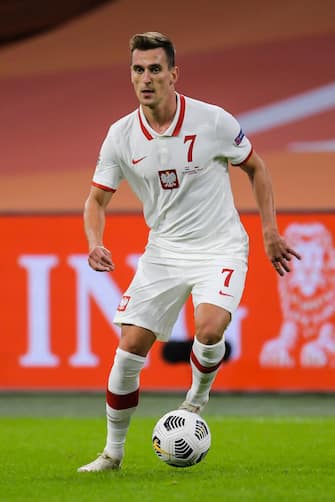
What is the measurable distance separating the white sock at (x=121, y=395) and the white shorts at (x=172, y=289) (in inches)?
7.2

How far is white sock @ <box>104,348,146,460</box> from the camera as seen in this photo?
6.17m

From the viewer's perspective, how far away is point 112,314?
1193cm

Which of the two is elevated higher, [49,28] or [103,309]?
[49,28]

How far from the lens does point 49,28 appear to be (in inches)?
635

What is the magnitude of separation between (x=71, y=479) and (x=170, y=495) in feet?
2.81

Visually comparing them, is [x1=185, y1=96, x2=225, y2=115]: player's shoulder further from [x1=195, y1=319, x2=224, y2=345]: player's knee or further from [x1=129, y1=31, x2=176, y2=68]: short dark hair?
[x1=195, y1=319, x2=224, y2=345]: player's knee

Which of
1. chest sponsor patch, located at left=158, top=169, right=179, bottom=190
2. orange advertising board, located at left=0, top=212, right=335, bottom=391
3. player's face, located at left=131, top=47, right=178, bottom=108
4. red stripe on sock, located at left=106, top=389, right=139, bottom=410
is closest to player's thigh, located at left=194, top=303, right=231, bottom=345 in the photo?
red stripe on sock, located at left=106, top=389, right=139, bottom=410

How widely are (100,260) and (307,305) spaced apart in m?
6.03

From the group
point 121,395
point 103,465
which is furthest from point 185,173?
point 103,465

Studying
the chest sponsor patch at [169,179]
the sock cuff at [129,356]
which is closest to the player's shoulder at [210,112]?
the chest sponsor patch at [169,179]

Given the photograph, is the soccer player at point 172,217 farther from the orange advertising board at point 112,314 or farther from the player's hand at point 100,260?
the orange advertising board at point 112,314

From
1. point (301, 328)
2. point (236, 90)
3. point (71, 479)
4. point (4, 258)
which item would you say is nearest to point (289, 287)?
point (301, 328)

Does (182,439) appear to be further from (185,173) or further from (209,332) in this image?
(185,173)

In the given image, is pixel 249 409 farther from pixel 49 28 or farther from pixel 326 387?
pixel 49 28
